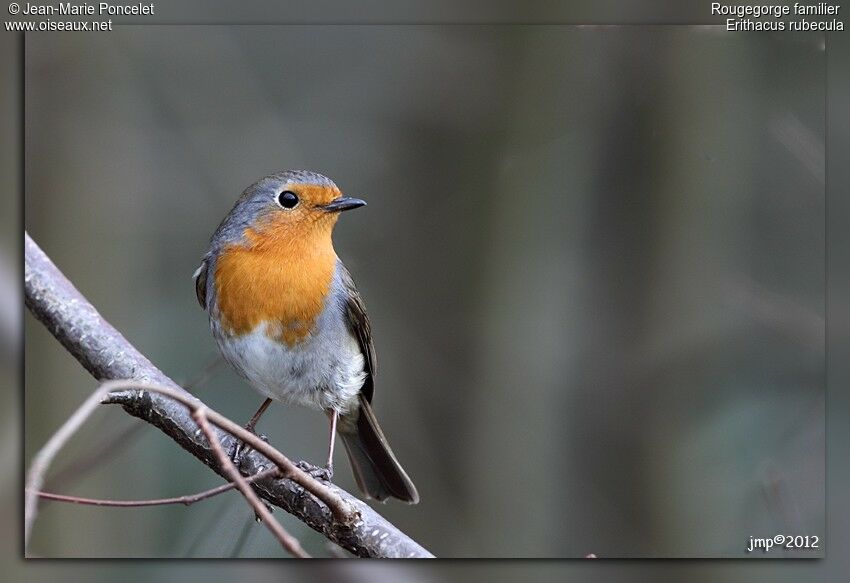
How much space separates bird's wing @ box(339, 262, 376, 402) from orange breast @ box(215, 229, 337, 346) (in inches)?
2.9

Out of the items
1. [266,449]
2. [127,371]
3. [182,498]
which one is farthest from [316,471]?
[266,449]

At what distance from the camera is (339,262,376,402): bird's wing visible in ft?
9.00

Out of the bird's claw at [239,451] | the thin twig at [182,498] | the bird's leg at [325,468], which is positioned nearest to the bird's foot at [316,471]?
the bird's leg at [325,468]

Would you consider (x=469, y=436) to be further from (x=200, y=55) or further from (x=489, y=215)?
(x=200, y=55)

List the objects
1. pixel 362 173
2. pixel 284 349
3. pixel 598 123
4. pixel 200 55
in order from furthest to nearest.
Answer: pixel 362 173
pixel 598 123
pixel 200 55
pixel 284 349

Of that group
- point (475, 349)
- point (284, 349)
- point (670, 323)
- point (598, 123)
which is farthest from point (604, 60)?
point (284, 349)

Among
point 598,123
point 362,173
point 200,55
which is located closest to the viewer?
point 200,55

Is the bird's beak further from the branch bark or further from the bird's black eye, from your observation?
the branch bark

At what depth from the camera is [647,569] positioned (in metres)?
2.69

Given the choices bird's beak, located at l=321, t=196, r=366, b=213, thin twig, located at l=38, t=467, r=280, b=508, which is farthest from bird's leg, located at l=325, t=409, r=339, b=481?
bird's beak, located at l=321, t=196, r=366, b=213

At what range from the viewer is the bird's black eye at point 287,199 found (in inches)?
109

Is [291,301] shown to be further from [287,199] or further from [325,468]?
[325,468]

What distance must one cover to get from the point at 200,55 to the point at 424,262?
1085 millimetres

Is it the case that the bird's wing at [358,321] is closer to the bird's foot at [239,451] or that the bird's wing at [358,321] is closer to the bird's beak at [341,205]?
the bird's beak at [341,205]
